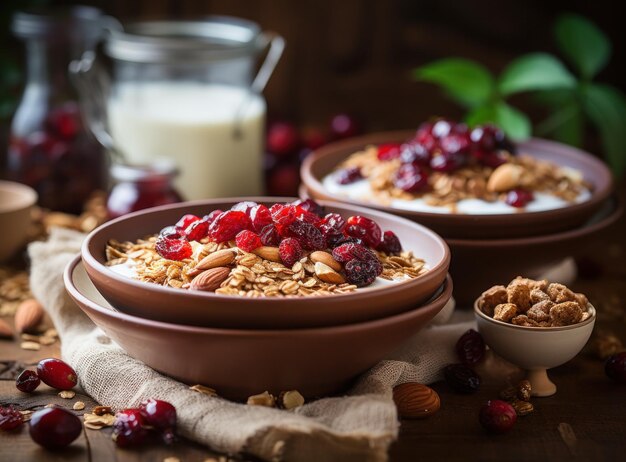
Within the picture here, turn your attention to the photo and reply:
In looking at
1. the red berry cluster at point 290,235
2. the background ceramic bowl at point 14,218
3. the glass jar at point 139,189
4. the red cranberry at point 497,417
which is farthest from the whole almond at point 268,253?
the background ceramic bowl at point 14,218

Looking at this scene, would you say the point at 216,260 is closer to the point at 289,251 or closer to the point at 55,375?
the point at 289,251

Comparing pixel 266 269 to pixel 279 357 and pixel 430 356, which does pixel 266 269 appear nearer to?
pixel 279 357

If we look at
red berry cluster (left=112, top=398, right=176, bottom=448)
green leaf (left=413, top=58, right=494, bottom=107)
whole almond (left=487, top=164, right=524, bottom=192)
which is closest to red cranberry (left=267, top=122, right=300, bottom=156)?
green leaf (left=413, top=58, right=494, bottom=107)

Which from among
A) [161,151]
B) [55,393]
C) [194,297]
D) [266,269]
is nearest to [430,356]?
[266,269]

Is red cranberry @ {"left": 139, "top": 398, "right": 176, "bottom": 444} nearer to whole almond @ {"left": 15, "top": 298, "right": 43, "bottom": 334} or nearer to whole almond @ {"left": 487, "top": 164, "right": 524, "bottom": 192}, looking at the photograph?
whole almond @ {"left": 15, "top": 298, "right": 43, "bottom": 334}

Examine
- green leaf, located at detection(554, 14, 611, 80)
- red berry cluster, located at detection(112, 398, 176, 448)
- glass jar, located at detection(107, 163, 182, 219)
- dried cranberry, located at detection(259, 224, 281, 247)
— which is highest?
green leaf, located at detection(554, 14, 611, 80)

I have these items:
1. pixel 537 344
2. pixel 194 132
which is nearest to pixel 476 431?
pixel 537 344
